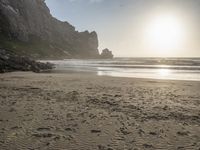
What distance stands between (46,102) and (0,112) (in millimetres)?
3466

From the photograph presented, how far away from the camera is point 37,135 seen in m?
→ 9.53

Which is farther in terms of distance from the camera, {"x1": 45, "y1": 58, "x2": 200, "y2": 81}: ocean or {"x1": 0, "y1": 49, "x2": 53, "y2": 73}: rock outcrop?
{"x1": 0, "y1": 49, "x2": 53, "y2": 73}: rock outcrop

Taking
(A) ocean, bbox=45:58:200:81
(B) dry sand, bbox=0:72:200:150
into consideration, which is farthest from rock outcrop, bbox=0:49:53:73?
(B) dry sand, bbox=0:72:200:150

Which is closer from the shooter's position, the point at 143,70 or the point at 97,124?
the point at 97,124

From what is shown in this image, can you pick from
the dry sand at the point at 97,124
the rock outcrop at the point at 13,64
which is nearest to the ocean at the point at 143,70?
the rock outcrop at the point at 13,64

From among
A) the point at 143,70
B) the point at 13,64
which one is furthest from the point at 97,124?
the point at 143,70

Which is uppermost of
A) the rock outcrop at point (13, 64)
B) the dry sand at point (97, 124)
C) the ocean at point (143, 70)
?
the rock outcrop at point (13, 64)

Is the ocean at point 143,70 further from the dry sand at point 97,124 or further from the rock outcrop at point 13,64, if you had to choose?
the dry sand at point 97,124

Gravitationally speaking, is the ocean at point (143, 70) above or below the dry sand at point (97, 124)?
below

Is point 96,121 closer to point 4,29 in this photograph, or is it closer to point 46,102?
point 46,102

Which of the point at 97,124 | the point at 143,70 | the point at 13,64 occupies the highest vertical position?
the point at 13,64

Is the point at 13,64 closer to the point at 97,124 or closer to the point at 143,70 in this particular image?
the point at 143,70

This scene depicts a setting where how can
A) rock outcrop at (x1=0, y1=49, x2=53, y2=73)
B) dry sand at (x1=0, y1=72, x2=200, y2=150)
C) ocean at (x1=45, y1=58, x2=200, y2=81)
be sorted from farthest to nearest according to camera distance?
rock outcrop at (x1=0, y1=49, x2=53, y2=73) → ocean at (x1=45, y1=58, x2=200, y2=81) → dry sand at (x1=0, y1=72, x2=200, y2=150)

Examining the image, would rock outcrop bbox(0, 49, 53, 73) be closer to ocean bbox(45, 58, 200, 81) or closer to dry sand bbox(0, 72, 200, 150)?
ocean bbox(45, 58, 200, 81)
